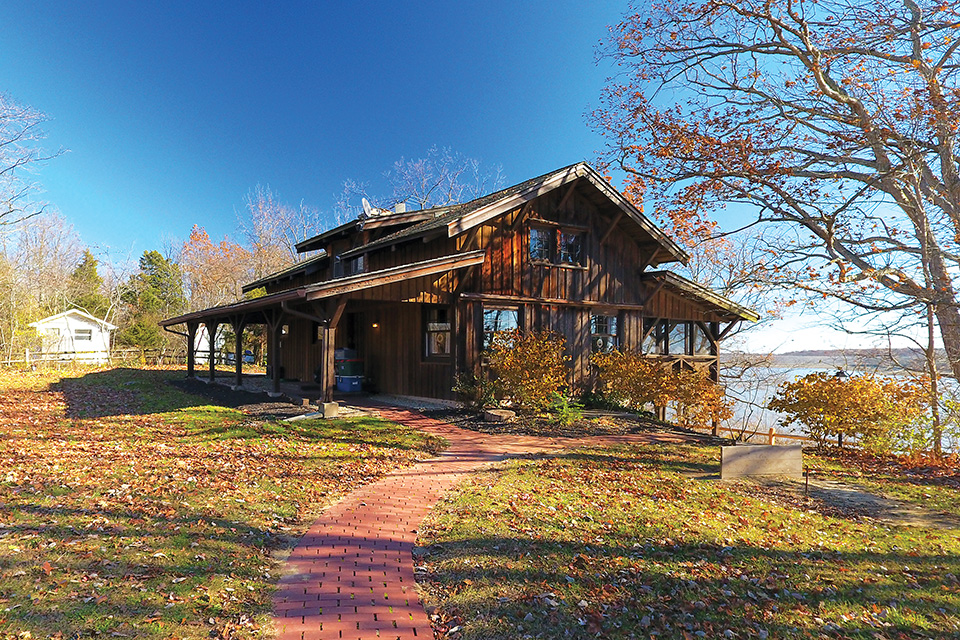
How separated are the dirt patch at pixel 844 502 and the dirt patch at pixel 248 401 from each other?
30.5 feet

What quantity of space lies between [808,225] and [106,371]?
98.0 ft

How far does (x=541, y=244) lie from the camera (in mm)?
14797

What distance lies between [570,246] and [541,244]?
3.69 ft

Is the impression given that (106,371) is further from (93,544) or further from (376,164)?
(93,544)

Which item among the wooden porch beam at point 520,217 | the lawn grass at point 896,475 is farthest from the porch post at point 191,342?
the lawn grass at point 896,475

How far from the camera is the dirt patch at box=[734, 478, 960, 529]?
20.1 feet

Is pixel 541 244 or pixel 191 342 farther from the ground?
pixel 541 244

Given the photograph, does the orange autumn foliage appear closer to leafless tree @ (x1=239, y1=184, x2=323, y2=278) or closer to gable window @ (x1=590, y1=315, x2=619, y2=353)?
gable window @ (x1=590, y1=315, x2=619, y2=353)

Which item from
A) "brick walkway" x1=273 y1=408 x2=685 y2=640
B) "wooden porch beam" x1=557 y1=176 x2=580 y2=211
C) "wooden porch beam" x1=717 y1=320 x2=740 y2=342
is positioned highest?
"wooden porch beam" x1=557 y1=176 x2=580 y2=211

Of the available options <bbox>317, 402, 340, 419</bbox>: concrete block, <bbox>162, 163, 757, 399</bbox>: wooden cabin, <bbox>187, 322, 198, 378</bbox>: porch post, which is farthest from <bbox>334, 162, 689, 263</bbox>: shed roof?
<bbox>187, 322, 198, 378</bbox>: porch post

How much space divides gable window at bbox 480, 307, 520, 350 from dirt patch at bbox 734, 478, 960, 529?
24.5ft

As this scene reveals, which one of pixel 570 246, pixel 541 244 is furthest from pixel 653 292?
pixel 541 244

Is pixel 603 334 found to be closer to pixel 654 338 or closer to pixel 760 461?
pixel 654 338

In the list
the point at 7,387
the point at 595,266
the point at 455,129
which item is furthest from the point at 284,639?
the point at 455,129
